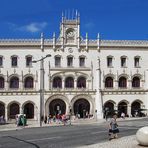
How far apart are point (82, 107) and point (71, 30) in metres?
12.9

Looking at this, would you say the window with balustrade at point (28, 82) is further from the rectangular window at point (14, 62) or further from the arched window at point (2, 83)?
the arched window at point (2, 83)

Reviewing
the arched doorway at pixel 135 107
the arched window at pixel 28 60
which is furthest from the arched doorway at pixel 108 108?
the arched window at pixel 28 60

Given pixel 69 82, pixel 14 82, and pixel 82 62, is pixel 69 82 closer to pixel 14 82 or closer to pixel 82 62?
pixel 82 62

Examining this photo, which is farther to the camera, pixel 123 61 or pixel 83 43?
pixel 123 61

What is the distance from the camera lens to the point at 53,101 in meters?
60.9

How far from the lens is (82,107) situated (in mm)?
61750

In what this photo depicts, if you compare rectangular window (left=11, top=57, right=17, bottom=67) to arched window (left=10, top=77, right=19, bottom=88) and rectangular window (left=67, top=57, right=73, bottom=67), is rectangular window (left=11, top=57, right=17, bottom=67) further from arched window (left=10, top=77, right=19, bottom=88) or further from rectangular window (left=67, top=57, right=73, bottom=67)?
rectangular window (left=67, top=57, right=73, bottom=67)

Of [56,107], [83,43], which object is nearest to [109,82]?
[83,43]

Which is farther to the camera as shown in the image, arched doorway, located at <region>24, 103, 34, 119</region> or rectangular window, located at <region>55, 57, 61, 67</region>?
rectangular window, located at <region>55, 57, 61, 67</region>

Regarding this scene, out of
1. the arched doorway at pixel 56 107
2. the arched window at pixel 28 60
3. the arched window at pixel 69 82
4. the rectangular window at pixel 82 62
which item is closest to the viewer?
the arched window at pixel 28 60

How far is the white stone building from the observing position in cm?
6019

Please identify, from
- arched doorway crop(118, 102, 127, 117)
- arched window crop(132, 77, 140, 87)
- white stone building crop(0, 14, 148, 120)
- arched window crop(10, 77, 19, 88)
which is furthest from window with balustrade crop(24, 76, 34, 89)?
arched window crop(132, 77, 140, 87)

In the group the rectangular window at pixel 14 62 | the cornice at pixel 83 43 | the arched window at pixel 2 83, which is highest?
the cornice at pixel 83 43

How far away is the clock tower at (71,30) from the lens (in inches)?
2424
